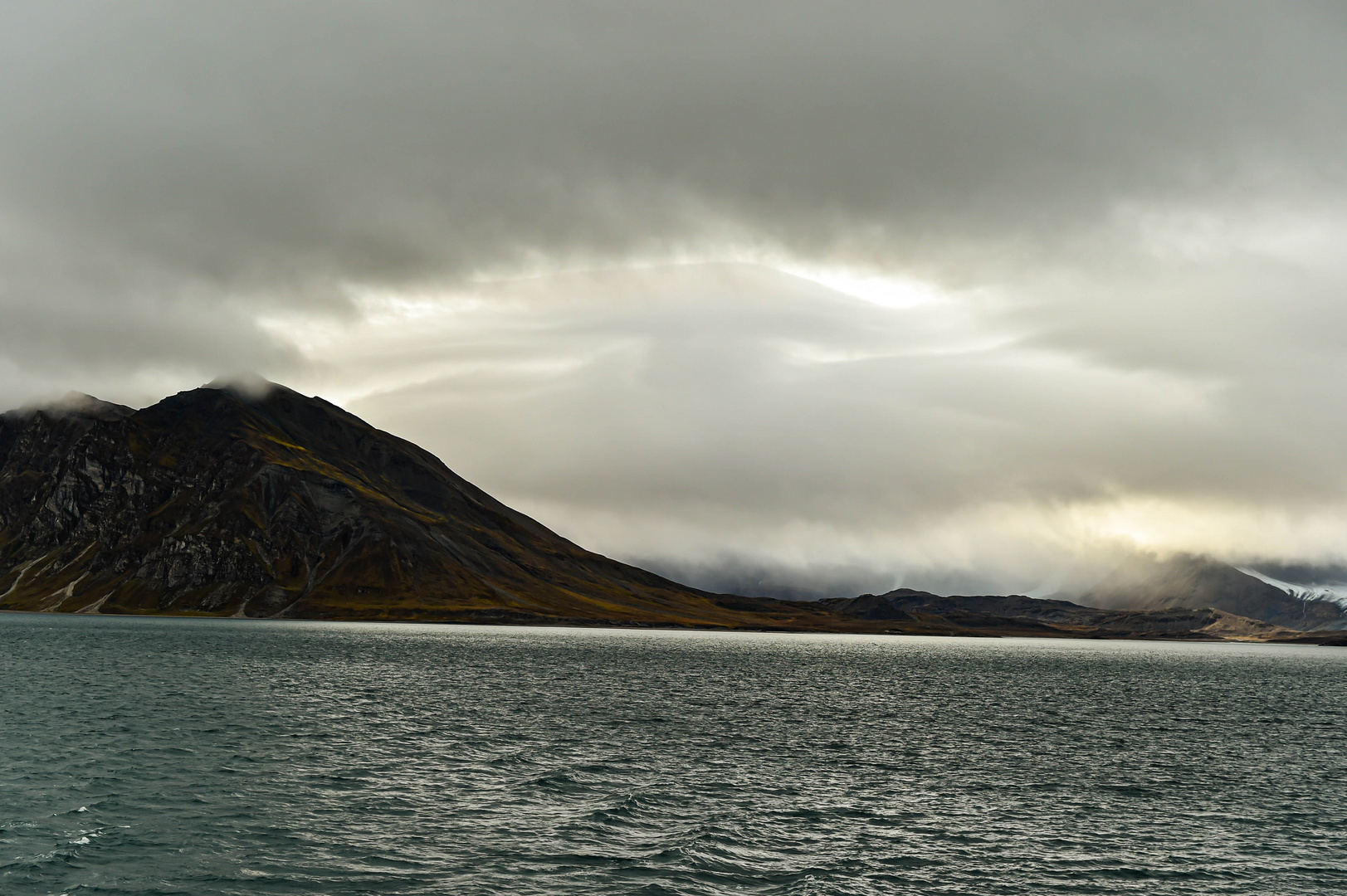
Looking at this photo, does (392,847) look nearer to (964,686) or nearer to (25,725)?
(25,725)

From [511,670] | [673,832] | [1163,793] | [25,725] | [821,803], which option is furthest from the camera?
[511,670]

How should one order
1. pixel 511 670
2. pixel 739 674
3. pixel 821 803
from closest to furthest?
pixel 821 803, pixel 511 670, pixel 739 674

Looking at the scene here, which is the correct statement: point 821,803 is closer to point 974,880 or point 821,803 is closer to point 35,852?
point 974,880

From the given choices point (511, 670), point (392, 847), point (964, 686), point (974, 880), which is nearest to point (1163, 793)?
point (974, 880)

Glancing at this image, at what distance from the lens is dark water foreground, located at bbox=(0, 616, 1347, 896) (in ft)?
130

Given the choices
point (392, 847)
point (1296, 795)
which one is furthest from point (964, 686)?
point (392, 847)

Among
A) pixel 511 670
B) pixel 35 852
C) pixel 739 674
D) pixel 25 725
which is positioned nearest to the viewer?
pixel 35 852

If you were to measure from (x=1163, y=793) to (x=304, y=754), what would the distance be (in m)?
58.8

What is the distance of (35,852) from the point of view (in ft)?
130

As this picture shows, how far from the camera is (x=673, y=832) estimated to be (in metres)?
46.5

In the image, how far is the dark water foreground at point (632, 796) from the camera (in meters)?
39.7

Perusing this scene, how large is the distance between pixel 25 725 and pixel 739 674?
384 ft

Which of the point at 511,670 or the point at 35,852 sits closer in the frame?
the point at 35,852

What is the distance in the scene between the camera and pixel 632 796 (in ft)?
178
